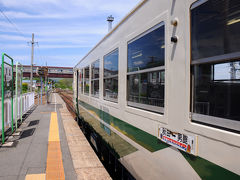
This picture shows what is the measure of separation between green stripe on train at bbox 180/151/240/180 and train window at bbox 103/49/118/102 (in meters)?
2.23

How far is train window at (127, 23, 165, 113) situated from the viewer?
2.46 metres

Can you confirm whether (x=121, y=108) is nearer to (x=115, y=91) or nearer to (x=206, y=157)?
(x=115, y=91)

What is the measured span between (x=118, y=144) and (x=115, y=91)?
35.1 inches

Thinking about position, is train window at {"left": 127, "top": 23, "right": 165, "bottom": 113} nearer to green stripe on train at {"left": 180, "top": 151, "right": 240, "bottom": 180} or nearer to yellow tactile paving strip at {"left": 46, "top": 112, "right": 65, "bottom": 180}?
green stripe on train at {"left": 180, "top": 151, "right": 240, "bottom": 180}

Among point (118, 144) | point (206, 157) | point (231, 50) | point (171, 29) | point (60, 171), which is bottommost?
point (60, 171)

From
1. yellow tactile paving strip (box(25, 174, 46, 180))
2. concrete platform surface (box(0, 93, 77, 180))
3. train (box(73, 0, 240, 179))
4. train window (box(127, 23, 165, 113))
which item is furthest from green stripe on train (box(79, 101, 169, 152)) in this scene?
yellow tactile paving strip (box(25, 174, 46, 180))

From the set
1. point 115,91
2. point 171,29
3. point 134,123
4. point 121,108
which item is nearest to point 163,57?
point 171,29

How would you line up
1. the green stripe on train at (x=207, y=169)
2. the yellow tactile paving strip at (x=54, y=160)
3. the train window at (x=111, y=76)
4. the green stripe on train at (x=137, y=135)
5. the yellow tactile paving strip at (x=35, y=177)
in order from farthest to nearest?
the train window at (x=111, y=76)
the yellow tactile paving strip at (x=54, y=160)
the yellow tactile paving strip at (x=35, y=177)
the green stripe on train at (x=137, y=135)
the green stripe on train at (x=207, y=169)

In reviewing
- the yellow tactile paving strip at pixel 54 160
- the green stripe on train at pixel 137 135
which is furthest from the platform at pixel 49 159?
the green stripe on train at pixel 137 135

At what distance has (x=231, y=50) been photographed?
156cm

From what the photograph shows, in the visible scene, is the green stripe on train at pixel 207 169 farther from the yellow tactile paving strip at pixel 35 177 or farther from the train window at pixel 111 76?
the yellow tactile paving strip at pixel 35 177

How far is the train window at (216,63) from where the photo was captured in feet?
5.15

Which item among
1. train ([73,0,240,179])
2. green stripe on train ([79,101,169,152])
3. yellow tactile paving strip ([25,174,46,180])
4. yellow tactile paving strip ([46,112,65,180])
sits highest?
→ train ([73,0,240,179])

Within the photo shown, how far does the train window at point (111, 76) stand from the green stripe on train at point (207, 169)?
2.23 m
